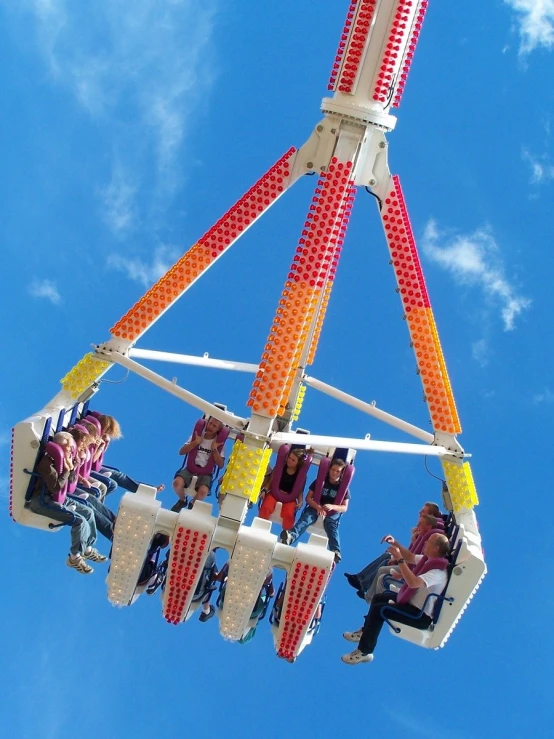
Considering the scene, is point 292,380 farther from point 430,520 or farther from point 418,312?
point 430,520

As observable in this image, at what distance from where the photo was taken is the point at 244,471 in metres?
15.7

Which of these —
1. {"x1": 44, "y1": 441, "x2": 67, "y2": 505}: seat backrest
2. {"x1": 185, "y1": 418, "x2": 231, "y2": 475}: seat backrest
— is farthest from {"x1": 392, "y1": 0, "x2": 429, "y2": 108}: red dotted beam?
{"x1": 44, "y1": 441, "x2": 67, "y2": 505}: seat backrest

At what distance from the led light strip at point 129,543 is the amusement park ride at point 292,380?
0.01 metres

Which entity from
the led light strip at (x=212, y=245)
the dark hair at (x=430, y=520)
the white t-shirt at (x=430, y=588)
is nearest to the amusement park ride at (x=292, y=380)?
the led light strip at (x=212, y=245)

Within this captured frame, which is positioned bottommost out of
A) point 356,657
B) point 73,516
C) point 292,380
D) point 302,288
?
point 356,657

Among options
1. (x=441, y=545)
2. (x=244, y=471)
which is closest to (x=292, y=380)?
(x=244, y=471)

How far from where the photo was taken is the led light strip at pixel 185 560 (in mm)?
15430

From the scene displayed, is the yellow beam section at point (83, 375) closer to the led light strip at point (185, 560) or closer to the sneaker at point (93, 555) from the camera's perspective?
the sneaker at point (93, 555)

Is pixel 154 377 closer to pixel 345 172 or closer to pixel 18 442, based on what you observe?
pixel 18 442

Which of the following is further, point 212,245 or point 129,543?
point 212,245

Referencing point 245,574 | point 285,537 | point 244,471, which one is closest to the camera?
point 245,574

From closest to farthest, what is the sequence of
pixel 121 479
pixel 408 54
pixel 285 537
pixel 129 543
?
1. pixel 129 543
2. pixel 408 54
3. pixel 285 537
4. pixel 121 479

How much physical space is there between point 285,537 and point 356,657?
188cm

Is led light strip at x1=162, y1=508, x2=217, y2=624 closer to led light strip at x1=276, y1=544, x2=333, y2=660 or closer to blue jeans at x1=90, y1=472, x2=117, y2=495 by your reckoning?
led light strip at x1=276, y1=544, x2=333, y2=660
